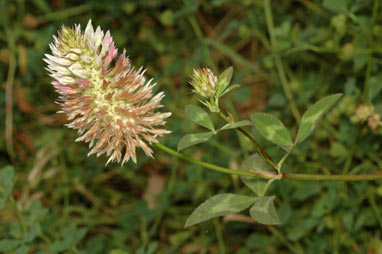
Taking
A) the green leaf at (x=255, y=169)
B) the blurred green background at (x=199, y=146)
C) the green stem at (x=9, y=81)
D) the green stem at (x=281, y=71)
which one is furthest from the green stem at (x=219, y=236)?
the green stem at (x=9, y=81)

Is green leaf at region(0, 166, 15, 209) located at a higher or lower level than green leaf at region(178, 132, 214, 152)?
higher

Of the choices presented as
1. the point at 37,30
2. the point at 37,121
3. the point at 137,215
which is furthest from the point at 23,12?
the point at 137,215

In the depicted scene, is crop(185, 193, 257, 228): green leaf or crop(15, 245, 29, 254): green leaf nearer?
crop(185, 193, 257, 228): green leaf

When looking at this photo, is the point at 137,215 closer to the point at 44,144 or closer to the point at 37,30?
the point at 44,144

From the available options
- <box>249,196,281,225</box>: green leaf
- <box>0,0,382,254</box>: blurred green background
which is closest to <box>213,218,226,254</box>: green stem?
<box>0,0,382,254</box>: blurred green background

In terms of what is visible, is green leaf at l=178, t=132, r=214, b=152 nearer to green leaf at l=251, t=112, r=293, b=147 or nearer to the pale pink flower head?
the pale pink flower head

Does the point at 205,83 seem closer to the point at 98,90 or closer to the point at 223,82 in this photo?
the point at 223,82
